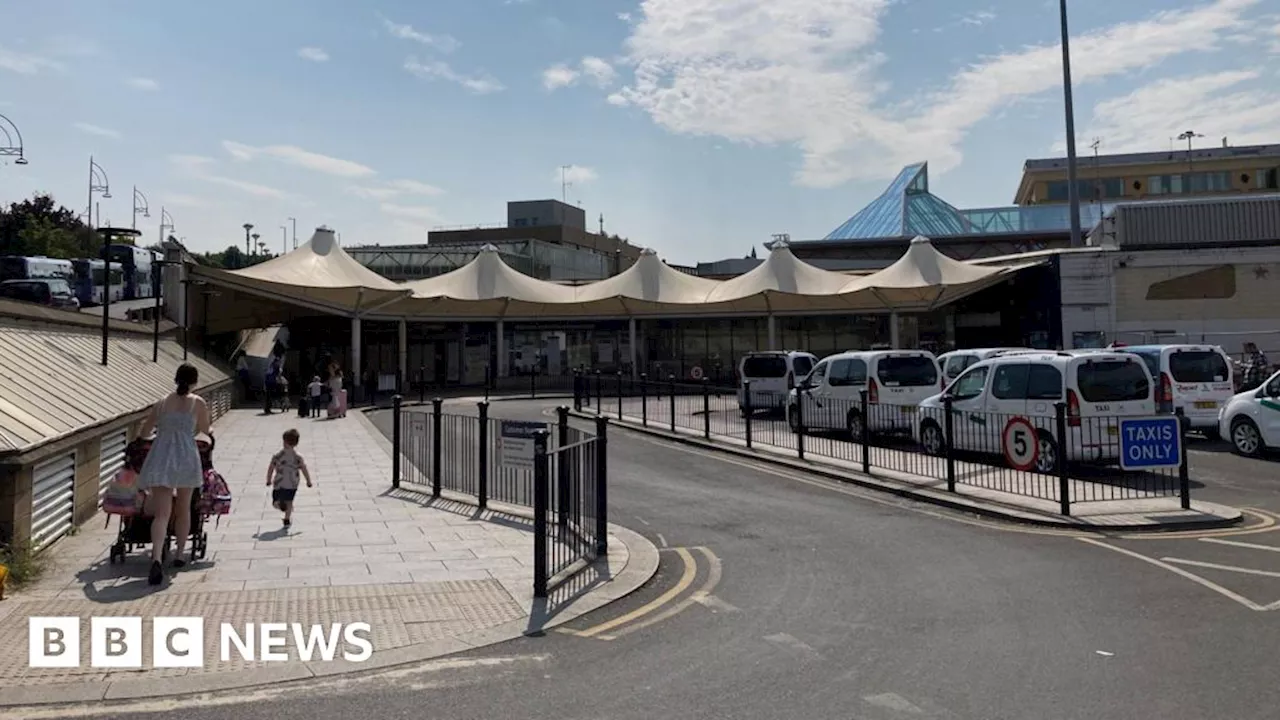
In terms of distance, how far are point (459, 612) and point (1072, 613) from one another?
15.4ft

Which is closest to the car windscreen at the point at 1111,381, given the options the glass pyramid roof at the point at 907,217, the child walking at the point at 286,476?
the child walking at the point at 286,476

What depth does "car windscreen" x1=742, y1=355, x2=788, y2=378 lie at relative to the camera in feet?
77.8

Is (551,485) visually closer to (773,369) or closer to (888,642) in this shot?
(888,642)

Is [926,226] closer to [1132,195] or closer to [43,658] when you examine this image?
[1132,195]

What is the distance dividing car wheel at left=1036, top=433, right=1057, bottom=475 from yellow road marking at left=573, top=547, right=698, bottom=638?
6592mm

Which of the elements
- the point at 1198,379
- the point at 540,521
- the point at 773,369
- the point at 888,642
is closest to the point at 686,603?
the point at 540,521

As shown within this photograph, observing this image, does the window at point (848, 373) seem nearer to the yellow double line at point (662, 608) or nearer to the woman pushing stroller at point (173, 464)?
the yellow double line at point (662, 608)

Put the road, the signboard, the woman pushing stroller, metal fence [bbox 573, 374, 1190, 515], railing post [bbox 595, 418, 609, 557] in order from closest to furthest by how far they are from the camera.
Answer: the road → the woman pushing stroller → railing post [bbox 595, 418, 609, 557] → the signboard → metal fence [bbox 573, 374, 1190, 515]

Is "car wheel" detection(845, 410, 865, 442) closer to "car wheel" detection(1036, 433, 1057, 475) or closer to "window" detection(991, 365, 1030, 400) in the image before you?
"window" detection(991, 365, 1030, 400)

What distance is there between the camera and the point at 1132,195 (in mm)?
64188

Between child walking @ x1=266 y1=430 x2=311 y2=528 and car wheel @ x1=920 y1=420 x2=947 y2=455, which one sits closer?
child walking @ x1=266 y1=430 x2=311 y2=528

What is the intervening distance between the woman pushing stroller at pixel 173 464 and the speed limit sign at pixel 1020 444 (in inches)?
390

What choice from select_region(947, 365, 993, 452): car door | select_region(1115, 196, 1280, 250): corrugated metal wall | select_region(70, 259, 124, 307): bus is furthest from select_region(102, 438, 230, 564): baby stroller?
select_region(70, 259, 124, 307): bus

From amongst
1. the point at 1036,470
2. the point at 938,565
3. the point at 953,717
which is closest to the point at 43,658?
the point at 953,717
